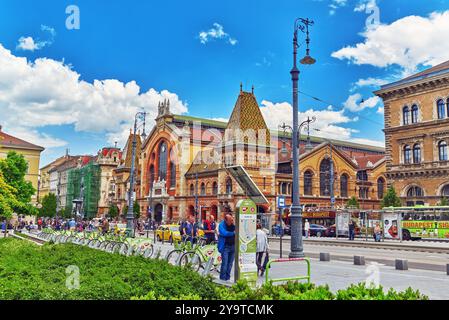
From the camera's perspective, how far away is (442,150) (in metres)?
45.8

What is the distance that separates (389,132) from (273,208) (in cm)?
1767

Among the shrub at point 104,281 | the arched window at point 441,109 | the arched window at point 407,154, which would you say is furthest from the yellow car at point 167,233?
the arched window at point 441,109

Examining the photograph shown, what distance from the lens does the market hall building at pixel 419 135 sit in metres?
45.4

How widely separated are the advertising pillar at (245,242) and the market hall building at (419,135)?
39.7 meters

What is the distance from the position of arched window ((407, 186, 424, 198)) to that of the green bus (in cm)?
878

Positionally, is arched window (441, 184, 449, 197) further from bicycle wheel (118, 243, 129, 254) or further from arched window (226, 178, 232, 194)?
bicycle wheel (118, 243, 129, 254)

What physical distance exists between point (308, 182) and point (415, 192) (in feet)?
58.6

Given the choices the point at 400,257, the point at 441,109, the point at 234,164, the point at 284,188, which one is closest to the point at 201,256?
the point at 400,257

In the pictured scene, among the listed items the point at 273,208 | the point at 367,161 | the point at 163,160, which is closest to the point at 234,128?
the point at 273,208

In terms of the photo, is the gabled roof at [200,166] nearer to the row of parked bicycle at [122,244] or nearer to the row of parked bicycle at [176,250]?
the row of parked bicycle at [176,250]

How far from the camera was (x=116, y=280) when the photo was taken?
8297 millimetres

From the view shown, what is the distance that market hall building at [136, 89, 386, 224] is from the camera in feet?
198
